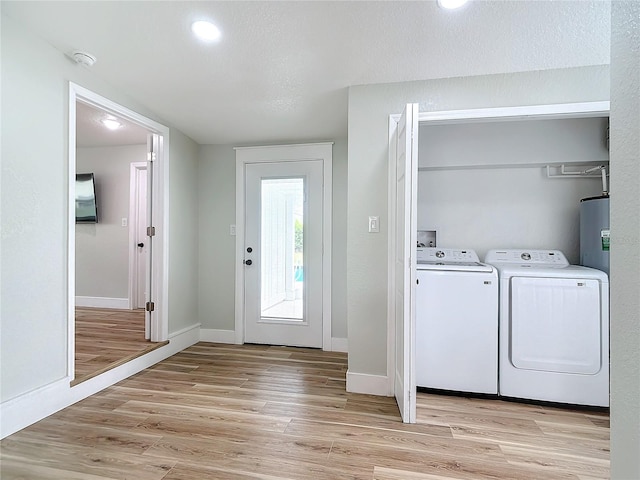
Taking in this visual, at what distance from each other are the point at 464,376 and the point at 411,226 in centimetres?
128

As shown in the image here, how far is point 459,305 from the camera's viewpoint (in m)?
2.40

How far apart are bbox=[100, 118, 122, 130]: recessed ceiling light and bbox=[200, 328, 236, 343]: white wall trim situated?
8.20ft

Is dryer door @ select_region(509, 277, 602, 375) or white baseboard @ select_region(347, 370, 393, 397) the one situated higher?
dryer door @ select_region(509, 277, 602, 375)

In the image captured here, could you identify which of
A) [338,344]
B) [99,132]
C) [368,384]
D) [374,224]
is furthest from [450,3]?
[99,132]

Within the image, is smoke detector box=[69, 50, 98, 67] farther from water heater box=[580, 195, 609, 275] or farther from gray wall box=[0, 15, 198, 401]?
water heater box=[580, 195, 609, 275]

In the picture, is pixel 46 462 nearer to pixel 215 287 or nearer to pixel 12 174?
pixel 12 174

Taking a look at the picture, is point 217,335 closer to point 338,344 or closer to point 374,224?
point 338,344

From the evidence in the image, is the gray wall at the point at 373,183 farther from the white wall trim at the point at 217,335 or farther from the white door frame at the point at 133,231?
the white door frame at the point at 133,231

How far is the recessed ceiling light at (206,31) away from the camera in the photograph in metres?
1.88

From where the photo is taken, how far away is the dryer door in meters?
2.22

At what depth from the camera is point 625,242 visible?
2.43ft

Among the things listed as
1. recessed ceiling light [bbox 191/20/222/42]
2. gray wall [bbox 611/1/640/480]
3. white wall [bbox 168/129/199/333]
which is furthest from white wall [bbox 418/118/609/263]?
white wall [bbox 168/129/199/333]

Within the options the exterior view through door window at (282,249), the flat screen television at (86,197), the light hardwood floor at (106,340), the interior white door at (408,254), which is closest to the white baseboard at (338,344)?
the exterior view through door window at (282,249)

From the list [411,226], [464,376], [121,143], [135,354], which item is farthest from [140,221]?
[464,376]
